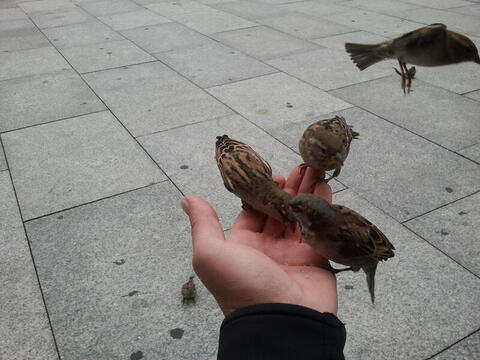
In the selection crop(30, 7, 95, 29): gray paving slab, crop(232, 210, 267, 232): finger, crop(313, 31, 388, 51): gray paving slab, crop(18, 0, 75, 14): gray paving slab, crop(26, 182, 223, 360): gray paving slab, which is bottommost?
crop(18, 0, 75, 14): gray paving slab

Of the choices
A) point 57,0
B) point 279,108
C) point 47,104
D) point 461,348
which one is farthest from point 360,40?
point 57,0

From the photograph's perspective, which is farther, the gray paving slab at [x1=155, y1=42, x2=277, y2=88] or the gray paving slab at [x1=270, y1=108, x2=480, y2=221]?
the gray paving slab at [x1=155, y1=42, x2=277, y2=88]

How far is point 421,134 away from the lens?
750 cm

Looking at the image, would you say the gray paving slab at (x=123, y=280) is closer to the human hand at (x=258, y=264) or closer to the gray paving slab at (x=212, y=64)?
the human hand at (x=258, y=264)

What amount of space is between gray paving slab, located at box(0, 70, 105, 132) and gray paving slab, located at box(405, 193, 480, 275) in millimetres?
5840

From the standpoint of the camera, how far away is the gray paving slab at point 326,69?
9.54 metres

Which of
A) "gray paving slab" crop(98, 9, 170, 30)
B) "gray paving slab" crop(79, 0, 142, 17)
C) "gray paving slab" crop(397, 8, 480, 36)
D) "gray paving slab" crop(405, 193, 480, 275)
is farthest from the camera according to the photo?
"gray paving slab" crop(79, 0, 142, 17)

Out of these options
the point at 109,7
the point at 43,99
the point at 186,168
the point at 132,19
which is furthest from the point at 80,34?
the point at 186,168

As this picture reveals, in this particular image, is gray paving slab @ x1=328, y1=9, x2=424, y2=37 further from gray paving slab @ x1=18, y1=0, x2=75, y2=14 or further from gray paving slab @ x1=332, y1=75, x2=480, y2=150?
gray paving slab @ x1=18, y1=0, x2=75, y2=14

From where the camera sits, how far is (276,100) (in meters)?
8.80

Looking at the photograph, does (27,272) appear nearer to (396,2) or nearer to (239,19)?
(239,19)

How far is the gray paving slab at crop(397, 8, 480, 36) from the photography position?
11492 millimetres

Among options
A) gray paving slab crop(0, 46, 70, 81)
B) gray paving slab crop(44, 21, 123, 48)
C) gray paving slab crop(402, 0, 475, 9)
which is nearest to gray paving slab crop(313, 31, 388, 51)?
gray paving slab crop(402, 0, 475, 9)

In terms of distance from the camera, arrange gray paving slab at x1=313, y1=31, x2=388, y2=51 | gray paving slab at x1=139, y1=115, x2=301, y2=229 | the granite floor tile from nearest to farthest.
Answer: gray paving slab at x1=139, y1=115, x2=301, y2=229, the granite floor tile, gray paving slab at x1=313, y1=31, x2=388, y2=51
